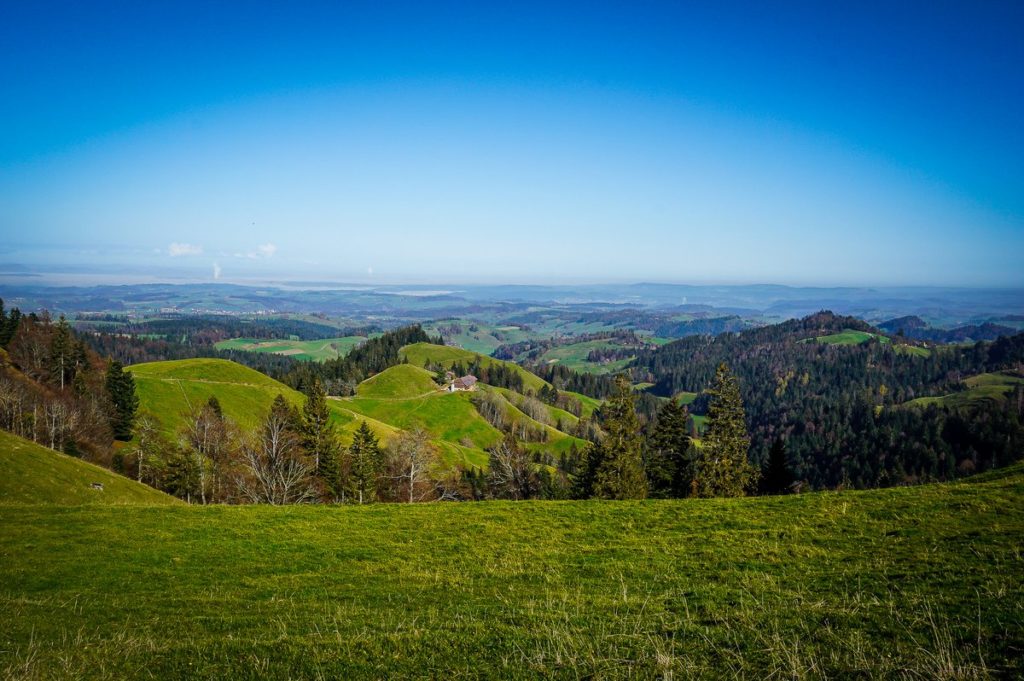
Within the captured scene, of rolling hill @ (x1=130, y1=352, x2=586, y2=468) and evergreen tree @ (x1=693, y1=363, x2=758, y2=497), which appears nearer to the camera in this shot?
evergreen tree @ (x1=693, y1=363, x2=758, y2=497)

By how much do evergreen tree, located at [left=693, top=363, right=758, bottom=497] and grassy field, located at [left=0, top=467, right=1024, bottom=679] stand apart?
18.9 meters

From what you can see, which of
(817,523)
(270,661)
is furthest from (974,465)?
(270,661)

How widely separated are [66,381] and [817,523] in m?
110

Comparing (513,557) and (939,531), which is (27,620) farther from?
(939,531)

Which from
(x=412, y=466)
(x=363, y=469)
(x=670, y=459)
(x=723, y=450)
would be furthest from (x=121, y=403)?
(x=723, y=450)

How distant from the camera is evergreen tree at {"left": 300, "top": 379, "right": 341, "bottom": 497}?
56.5 meters

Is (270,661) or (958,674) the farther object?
(270,661)

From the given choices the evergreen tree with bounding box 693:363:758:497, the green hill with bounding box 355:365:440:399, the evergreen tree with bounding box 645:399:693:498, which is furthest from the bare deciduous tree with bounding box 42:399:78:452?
the green hill with bounding box 355:365:440:399

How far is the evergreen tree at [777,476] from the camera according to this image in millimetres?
49438

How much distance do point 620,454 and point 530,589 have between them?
102 ft

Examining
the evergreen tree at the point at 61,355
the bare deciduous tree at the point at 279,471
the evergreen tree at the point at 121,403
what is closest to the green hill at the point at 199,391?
the evergreen tree at the point at 121,403

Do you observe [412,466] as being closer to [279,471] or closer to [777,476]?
[279,471]

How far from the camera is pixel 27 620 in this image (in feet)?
40.4

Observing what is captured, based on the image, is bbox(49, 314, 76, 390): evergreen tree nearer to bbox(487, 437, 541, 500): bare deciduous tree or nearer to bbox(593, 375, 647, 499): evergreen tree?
bbox(487, 437, 541, 500): bare deciduous tree
